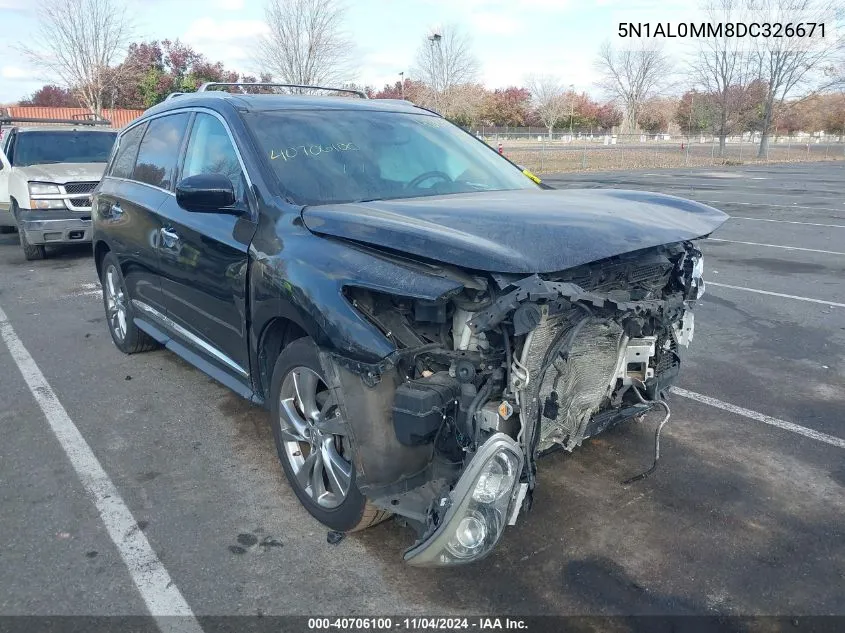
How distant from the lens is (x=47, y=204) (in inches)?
399

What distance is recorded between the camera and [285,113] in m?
4.03

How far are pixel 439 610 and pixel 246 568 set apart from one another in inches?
34.8

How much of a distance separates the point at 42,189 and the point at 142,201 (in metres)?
6.45

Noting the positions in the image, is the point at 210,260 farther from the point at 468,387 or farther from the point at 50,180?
the point at 50,180

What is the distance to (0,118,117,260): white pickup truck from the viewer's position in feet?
33.2

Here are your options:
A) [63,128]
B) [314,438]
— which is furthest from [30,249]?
[314,438]

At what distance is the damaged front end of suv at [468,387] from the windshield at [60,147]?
10.3 m

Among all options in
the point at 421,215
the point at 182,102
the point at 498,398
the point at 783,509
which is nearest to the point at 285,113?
the point at 182,102

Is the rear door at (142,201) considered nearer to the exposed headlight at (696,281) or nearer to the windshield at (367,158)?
the windshield at (367,158)

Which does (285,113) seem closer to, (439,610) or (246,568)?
(246,568)

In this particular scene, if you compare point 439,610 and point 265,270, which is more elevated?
point 265,270

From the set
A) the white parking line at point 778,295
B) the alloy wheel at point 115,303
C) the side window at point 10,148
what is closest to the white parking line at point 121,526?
the alloy wheel at point 115,303

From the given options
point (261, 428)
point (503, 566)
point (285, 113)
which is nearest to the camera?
point (503, 566)

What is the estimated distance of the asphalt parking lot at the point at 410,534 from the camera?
2.87m
